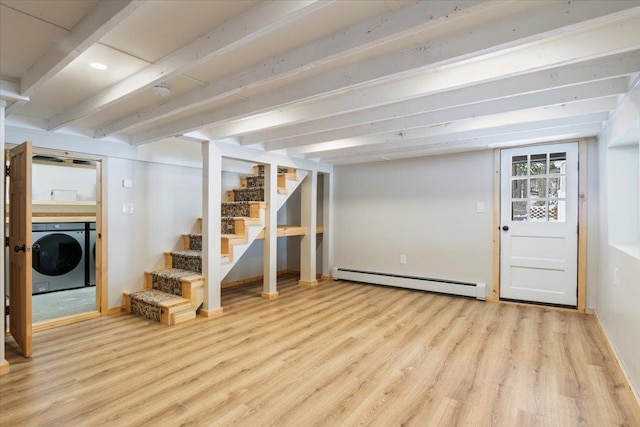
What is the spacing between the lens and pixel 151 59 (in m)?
1.92

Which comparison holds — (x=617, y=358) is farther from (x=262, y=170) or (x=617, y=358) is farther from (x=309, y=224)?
(x=262, y=170)

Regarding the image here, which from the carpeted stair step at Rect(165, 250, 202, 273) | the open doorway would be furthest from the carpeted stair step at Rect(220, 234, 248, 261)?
the open doorway

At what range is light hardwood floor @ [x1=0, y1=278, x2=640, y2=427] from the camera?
1876mm

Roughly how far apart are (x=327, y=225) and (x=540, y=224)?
2934 millimetres

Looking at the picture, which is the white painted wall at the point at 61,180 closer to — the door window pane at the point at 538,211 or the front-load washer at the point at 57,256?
the front-load washer at the point at 57,256

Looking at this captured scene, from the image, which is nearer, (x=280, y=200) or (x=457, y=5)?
(x=457, y=5)

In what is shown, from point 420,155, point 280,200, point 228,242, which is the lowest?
point 228,242

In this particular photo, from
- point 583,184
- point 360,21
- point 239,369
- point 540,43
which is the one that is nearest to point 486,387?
point 239,369

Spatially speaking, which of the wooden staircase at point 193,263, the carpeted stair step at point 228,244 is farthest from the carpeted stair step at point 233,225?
the carpeted stair step at point 228,244

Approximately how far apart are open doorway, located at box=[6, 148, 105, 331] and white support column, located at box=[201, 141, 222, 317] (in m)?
1.14

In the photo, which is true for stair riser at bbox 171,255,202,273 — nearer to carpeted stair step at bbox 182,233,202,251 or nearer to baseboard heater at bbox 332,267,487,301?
carpeted stair step at bbox 182,233,202,251

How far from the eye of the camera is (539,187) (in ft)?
13.1

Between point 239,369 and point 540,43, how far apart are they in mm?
2673

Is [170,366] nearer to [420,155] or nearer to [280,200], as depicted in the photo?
[280,200]
